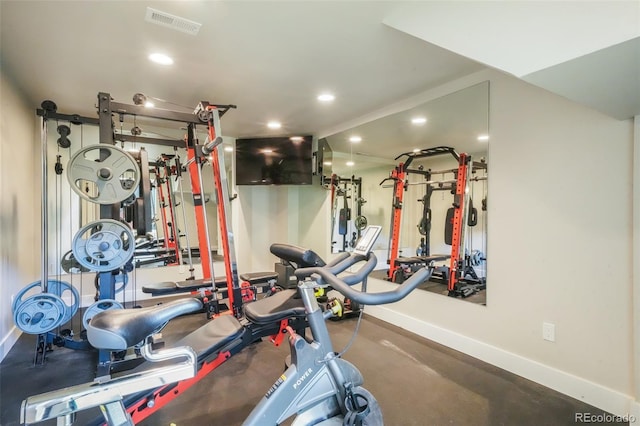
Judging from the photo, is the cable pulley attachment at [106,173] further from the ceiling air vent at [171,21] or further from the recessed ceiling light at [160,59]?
the ceiling air vent at [171,21]

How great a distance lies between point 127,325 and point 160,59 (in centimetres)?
221

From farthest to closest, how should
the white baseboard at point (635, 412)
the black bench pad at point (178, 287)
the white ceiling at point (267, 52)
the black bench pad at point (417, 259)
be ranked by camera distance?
the black bench pad at point (417, 259) → the black bench pad at point (178, 287) → the white baseboard at point (635, 412) → the white ceiling at point (267, 52)

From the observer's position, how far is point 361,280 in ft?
3.97

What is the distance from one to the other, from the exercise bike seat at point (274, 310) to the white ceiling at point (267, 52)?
6.11 ft

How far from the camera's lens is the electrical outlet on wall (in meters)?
2.15

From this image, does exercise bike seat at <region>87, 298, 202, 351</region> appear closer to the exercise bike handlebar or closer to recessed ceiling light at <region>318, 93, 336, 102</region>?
the exercise bike handlebar

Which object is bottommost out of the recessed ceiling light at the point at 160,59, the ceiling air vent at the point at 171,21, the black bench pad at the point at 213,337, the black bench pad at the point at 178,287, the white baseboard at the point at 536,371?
the white baseboard at the point at 536,371

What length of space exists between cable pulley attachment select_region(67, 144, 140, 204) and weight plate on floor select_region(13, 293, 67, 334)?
37.2 inches

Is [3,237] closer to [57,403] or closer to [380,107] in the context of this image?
[57,403]

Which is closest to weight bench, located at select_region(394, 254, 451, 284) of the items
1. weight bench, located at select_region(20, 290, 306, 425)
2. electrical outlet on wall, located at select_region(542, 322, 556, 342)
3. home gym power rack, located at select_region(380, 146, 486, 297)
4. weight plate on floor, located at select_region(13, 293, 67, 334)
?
home gym power rack, located at select_region(380, 146, 486, 297)

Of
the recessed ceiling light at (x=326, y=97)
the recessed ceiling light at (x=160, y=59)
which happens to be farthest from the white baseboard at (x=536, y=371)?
the recessed ceiling light at (x=160, y=59)

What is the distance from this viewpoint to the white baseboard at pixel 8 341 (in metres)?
2.52

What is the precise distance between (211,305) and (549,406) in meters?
2.72

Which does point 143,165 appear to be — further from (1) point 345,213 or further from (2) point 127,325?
(1) point 345,213
